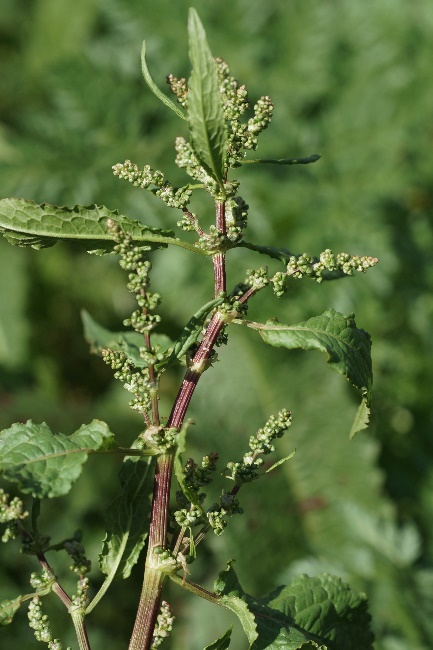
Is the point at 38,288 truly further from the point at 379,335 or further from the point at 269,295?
the point at 379,335

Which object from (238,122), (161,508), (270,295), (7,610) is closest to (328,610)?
(161,508)

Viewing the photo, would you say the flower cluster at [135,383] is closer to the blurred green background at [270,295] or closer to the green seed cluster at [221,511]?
the green seed cluster at [221,511]

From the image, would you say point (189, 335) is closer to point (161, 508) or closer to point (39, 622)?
point (161, 508)

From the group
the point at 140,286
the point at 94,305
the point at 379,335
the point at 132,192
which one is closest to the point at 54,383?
the point at 94,305

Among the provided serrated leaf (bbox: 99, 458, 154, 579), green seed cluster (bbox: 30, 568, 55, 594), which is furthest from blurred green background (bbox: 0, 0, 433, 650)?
green seed cluster (bbox: 30, 568, 55, 594)

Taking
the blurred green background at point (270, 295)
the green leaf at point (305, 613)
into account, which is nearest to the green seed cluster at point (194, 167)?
the green leaf at point (305, 613)

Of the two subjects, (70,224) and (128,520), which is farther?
(128,520)
